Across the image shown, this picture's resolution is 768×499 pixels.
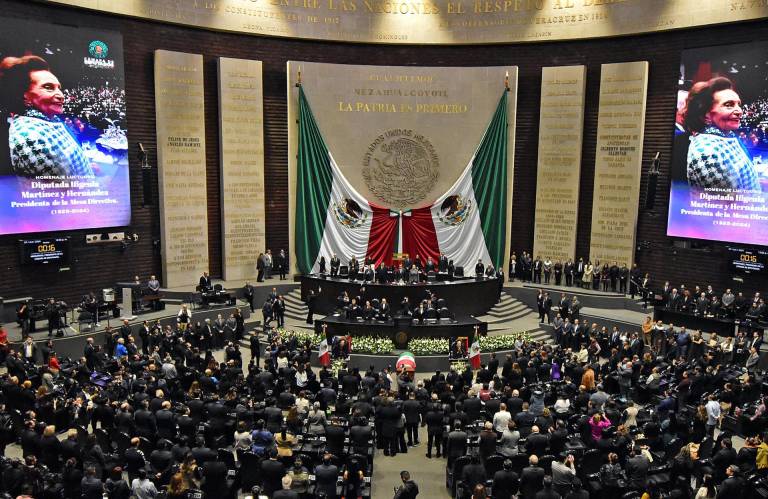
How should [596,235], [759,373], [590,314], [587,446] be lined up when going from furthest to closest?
[596,235] < [590,314] < [759,373] < [587,446]

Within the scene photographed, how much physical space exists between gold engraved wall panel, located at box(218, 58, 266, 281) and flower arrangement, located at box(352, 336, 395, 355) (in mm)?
9109

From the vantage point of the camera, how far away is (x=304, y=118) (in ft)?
95.6

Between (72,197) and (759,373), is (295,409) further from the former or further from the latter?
(72,197)

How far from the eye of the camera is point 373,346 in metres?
21.5

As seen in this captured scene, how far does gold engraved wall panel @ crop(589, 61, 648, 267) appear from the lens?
2695 cm

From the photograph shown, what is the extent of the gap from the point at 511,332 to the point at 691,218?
8.20 m

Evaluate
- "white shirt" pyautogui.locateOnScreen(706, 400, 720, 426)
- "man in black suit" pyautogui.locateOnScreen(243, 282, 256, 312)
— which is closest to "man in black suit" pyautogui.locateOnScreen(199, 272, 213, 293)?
"man in black suit" pyautogui.locateOnScreen(243, 282, 256, 312)

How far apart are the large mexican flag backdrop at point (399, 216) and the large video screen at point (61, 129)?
7.43m

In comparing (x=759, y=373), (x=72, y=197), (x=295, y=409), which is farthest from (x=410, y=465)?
(x=72, y=197)

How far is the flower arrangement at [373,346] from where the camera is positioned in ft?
70.0

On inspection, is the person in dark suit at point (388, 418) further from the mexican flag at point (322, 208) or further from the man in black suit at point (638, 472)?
the mexican flag at point (322, 208)

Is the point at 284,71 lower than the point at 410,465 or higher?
higher

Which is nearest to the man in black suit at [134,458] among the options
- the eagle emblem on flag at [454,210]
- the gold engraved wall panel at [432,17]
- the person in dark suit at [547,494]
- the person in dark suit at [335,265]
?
the person in dark suit at [547,494]

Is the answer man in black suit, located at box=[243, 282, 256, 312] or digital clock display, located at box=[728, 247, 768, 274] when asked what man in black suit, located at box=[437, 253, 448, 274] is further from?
digital clock display, located at box=[728, 247, 768, 274]
